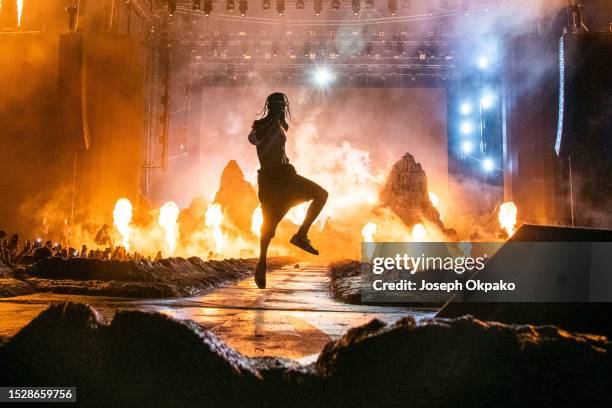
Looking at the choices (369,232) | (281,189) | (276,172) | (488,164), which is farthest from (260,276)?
(369,232)

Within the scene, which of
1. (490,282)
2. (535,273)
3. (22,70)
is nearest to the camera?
(535,273)

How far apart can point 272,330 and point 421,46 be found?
2467 centimetres

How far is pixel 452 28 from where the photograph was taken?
2409 centimetres

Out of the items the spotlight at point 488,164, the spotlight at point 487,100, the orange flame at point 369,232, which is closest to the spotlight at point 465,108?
the spotlight at point 487,100

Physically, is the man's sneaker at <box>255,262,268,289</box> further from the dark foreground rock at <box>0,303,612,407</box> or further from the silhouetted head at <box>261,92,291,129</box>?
the dark foreground rock at <box>0,303,612,407</box>

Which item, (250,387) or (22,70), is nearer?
(250,387)

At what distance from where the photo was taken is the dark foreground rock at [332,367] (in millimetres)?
1637

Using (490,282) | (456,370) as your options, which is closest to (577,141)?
(490,282)

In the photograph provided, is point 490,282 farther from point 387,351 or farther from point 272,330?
point 272,330

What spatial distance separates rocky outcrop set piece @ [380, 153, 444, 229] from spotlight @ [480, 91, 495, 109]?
15748 millimetres

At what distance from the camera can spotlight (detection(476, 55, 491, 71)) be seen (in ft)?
80.8

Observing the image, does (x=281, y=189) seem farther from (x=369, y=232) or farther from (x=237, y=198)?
(x=237, y=198)

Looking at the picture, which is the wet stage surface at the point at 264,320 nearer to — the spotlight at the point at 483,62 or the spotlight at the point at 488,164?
the spotlight at the point at 488,164

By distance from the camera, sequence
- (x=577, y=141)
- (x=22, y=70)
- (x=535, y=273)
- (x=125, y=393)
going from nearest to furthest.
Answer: (x=125, y=393) < (x=535, y=273) < (x=577, y=141) < (x=22, y=70)
